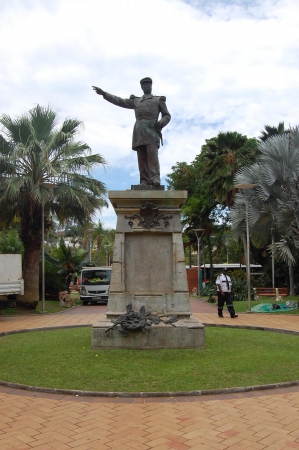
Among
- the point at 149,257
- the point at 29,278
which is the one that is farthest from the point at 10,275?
the point at 149,257

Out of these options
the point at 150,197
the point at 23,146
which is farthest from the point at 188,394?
the point at 23,146

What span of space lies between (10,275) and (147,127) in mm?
9076

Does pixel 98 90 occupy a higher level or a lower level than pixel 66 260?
higher

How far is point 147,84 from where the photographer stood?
8.80m

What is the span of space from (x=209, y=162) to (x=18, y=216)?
14.0 metres

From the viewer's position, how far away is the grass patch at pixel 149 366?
577 cm

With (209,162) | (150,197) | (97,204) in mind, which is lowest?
(150,197)

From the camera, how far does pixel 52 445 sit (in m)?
4.01

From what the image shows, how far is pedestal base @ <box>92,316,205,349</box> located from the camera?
24.8ft

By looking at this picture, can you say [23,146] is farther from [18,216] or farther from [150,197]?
[150,197]

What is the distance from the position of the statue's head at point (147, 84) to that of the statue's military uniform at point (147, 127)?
105 mm

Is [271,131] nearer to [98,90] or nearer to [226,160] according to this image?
[226,160]

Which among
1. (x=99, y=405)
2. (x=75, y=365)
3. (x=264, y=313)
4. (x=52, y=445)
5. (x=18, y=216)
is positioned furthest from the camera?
(x=18, y=216)

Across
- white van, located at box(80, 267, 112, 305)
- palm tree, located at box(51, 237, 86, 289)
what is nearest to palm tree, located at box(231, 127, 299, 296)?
white van, located at box(80, 267, 112, 305)
